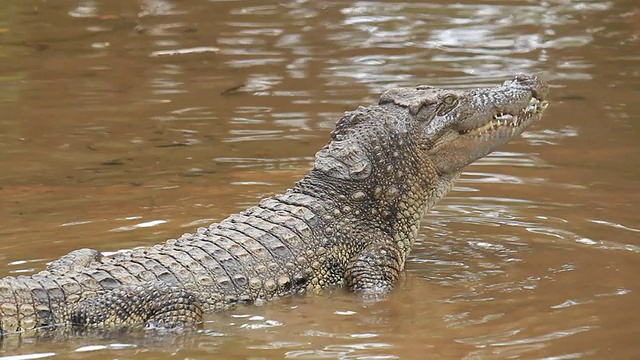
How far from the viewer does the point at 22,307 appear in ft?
17.9

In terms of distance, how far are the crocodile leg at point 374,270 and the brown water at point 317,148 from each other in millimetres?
97

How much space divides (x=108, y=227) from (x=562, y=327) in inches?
127

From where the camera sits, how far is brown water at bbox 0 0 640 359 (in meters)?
5.54

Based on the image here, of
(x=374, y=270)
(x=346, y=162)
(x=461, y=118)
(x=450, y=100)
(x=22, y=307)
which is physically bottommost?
(x=374, y=270)

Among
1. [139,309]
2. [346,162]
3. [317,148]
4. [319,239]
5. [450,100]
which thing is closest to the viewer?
[139,309]

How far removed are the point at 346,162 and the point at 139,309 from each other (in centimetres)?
154

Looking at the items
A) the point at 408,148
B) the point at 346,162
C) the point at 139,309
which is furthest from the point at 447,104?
the point at 139,309

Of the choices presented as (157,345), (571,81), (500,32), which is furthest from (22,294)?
(500,32)

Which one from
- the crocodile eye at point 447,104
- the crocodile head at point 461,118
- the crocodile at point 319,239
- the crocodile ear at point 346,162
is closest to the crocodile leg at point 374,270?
the crocodile at point 319,239

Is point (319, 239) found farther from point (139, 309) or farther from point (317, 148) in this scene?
point (317, 148)

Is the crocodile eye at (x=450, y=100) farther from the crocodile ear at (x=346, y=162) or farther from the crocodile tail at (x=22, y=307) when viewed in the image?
the crocodile tail at (x=22, y=307)

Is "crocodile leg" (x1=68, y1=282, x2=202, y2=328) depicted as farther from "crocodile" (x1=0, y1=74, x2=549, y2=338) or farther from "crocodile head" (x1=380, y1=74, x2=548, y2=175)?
"crocodile head" (x1=380, y1=74, x2=548, y2=175)

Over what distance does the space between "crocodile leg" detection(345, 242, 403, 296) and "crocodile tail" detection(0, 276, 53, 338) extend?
1.64 meters

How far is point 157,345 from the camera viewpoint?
211 inches
